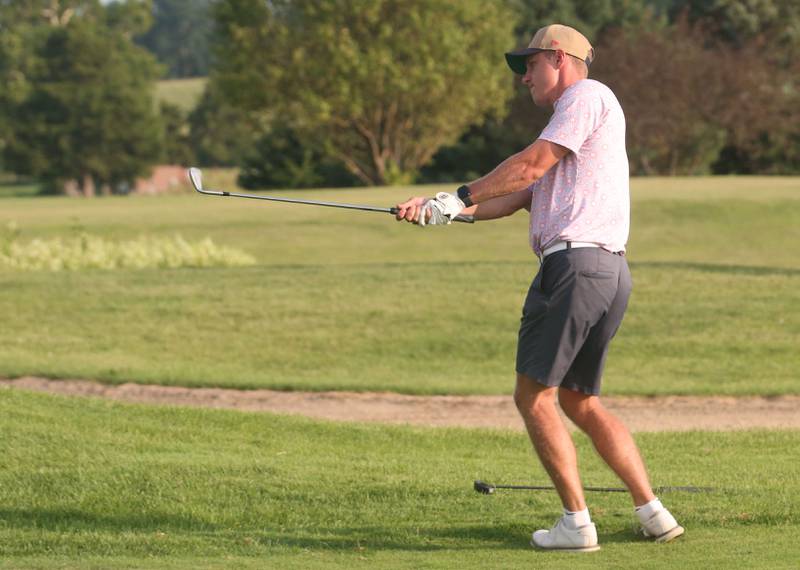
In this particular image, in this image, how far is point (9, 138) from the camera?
3137 inches

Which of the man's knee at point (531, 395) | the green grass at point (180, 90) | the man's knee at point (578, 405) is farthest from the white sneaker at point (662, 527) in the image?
the green grass at point (180, 90)

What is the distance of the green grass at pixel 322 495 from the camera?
5.39 metres

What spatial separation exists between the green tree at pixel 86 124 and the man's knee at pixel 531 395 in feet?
246

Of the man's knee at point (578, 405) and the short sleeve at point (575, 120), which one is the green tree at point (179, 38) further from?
the short sleeve at point (575, 120)

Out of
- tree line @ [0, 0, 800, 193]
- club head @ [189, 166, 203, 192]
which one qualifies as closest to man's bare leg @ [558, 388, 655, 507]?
club head @ [189, 166, 203, 192]

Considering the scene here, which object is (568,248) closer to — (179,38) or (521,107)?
(521,107)

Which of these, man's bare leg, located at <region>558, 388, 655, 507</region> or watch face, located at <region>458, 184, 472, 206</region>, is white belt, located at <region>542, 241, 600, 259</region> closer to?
watch face, located at <region>458, 184, 472, 206</region>

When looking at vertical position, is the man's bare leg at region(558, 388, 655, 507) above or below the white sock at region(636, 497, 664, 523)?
above

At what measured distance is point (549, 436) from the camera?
5.38 m

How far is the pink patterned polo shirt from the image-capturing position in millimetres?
5223

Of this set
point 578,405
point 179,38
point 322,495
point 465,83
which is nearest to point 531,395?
point 578,405

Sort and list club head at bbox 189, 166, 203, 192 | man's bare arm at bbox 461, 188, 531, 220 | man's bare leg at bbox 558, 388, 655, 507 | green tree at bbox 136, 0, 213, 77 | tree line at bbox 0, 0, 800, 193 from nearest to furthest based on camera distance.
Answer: man's bare leg at bbox 558, 388, 655, 507, man's bare arm at bbox 461, 188, 531, 220, club head at bbox 189, 166, 203, 192, tree line at bbox 0, 0, 800, 193, green tree at bbox 136, 0, 213, 77

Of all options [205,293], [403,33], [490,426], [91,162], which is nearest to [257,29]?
[403,33]

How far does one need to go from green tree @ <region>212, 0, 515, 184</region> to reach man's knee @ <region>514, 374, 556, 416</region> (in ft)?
158
